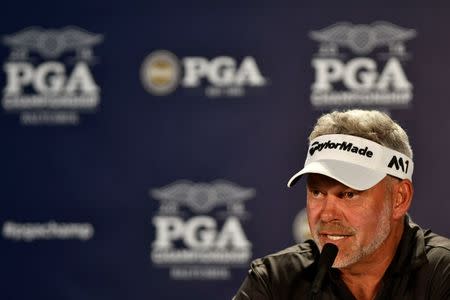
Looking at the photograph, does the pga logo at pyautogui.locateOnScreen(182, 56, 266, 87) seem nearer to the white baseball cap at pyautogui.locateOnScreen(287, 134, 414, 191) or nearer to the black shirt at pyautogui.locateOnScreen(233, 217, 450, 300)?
the black shirt at pyautogui.locateOnScreen(233, 217, 450, 300)

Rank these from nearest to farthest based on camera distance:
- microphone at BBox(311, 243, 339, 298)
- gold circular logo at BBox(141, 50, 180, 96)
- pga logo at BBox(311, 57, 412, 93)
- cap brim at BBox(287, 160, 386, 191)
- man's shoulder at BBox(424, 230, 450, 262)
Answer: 1. microphone at BBox(311, 243, 339, 298)
2. cap brim at BBox(287, 160, 386, 191)
3. man's shoulder at BBox(424, 230, 450, 262)
4. pga logo at BBox(311, 57, 412, 93)
5. gold circular logo at BBox(141, 50, 180, 96)

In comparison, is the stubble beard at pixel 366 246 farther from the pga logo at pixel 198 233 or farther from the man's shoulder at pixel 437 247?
the pga logo at pixel 198 233

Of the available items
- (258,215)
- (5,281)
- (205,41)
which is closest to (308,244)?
(258,215)

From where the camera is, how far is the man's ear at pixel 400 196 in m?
1.92

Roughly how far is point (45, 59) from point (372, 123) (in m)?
2.12

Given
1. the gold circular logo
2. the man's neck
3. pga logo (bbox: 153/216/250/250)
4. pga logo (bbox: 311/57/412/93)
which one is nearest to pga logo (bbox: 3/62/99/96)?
the gold circular logo

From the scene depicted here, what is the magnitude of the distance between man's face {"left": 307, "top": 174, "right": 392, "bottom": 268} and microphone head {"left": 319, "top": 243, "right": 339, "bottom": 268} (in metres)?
0.09

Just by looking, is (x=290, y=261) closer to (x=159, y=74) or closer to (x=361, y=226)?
(x=361, y=226)

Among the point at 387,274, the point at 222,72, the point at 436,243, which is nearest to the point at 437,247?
the point at 436,243

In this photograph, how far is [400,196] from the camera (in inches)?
76.1

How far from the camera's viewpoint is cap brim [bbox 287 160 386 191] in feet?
5.99

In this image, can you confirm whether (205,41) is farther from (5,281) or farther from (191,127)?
(5,281)

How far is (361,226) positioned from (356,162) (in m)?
0.14

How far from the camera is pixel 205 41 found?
3592mm
